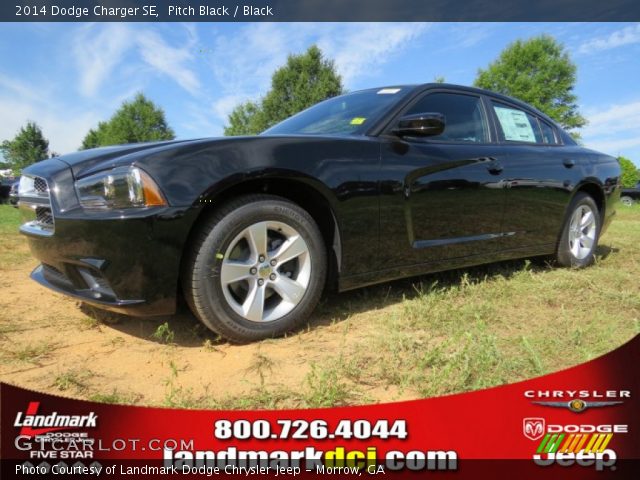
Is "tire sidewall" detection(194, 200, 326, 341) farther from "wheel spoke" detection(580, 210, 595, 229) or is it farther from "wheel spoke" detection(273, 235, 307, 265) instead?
"wheel spoke" detection(580, 210, 595, 229)

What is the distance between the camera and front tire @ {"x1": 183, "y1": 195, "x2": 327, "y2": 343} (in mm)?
2053

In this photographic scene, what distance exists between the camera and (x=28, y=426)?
1428 mm

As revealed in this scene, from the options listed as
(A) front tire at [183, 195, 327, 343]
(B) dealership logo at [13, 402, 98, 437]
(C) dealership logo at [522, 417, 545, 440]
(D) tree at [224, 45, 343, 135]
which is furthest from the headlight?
(D) tree at [224, 45, 343, 135]

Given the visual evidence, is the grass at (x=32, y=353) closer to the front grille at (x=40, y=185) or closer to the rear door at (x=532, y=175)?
the front grille at (x=40, y=185)

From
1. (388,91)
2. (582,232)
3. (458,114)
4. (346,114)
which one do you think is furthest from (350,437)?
(582,232)

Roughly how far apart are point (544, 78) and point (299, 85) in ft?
60.3

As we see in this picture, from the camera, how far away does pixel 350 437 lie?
4.66ft

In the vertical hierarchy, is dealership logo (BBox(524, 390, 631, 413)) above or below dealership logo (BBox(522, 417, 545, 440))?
above

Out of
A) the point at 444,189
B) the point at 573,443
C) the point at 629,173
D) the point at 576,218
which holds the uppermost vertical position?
the point at 629,173

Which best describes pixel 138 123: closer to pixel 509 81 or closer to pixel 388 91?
pixel 509 81

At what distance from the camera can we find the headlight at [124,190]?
192 centimetres

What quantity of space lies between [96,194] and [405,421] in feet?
5.27

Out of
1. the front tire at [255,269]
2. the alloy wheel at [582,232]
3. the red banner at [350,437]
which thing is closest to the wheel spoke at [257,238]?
the front tire at [255,269]

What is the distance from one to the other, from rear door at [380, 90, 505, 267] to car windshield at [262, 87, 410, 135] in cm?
16
